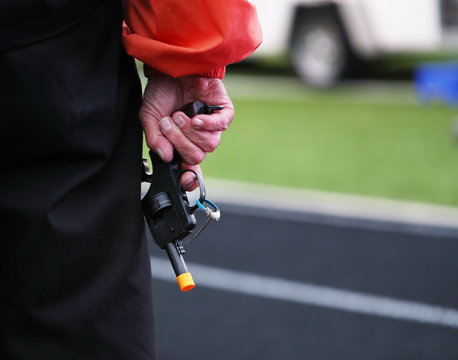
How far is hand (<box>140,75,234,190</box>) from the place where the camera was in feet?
5.35

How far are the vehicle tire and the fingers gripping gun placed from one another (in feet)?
29.4

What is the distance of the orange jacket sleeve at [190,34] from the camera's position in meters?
1.50

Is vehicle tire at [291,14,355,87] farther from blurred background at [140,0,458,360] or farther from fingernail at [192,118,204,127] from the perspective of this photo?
fingernail at [192,118,204,127]

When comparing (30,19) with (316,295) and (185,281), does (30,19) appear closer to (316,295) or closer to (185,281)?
(185,281)

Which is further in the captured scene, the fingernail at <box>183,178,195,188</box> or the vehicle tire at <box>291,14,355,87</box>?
the vehicle tire at <box>291,14,355,87</box>

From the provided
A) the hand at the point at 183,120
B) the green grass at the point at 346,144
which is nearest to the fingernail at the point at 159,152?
the hand at the point at 183,120

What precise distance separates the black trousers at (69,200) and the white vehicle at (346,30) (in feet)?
28.6

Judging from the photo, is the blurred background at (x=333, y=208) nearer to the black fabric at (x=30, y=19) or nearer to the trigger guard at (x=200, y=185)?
the trigger guard at (x=200, y=185)

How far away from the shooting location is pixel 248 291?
429 cm

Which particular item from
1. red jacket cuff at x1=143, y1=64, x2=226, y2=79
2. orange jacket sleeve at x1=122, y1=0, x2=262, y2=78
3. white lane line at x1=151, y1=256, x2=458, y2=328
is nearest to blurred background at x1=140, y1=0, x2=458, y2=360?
white lane line at x1=151, y1=256, x2=458, y2=328

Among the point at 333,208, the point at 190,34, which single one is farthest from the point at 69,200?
the point at 333,208

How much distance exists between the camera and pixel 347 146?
25.2 feet

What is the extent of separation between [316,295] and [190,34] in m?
2.89

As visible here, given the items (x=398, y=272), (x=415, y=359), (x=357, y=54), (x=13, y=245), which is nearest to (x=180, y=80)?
(x=13, y=245)
